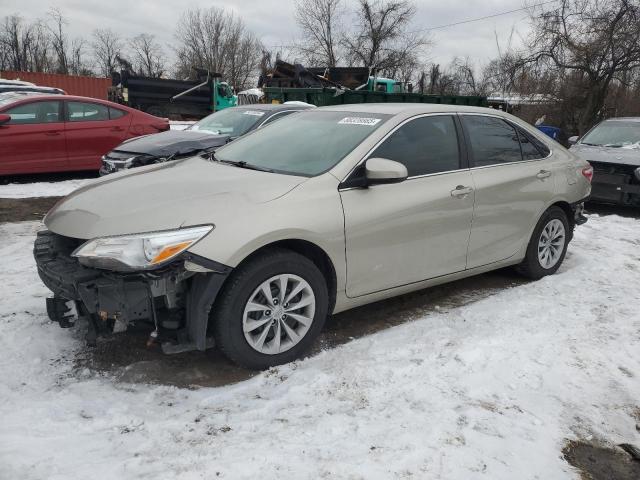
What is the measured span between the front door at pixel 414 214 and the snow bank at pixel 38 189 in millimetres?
5670

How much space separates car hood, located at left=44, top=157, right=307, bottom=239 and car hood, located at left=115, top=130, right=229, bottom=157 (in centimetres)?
364

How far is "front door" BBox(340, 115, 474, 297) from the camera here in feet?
11.5

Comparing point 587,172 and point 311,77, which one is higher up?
point 311,77

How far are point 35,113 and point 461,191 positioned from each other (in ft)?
24.9

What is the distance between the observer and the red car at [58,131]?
8.48 m

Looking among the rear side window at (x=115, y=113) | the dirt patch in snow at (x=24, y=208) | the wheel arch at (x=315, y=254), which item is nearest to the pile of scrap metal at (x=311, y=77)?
the rear side window at (x=115, y=113)

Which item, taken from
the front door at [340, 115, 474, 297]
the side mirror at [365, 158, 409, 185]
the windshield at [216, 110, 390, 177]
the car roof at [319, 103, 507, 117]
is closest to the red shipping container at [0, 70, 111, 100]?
the windshield at [216, 110, 390, 177]

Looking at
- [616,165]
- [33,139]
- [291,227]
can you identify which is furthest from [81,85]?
[291,227]

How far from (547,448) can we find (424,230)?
1675 mm

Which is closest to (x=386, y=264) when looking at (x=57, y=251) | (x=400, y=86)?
(x=57, y=251)

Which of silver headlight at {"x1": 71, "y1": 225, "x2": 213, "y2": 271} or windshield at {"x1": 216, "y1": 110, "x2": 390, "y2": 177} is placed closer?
silver headlight at {"x1": 71, "y1": 225, "x2": 213, "y2": 271}

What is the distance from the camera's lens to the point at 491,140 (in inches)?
178

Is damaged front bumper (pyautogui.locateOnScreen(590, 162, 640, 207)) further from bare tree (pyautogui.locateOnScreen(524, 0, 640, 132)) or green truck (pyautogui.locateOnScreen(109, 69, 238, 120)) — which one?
green truck (pyautogui.locateOnScreen(109, 69, 238, 120))

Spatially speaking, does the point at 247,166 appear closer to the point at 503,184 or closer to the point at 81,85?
the point at 503,184
